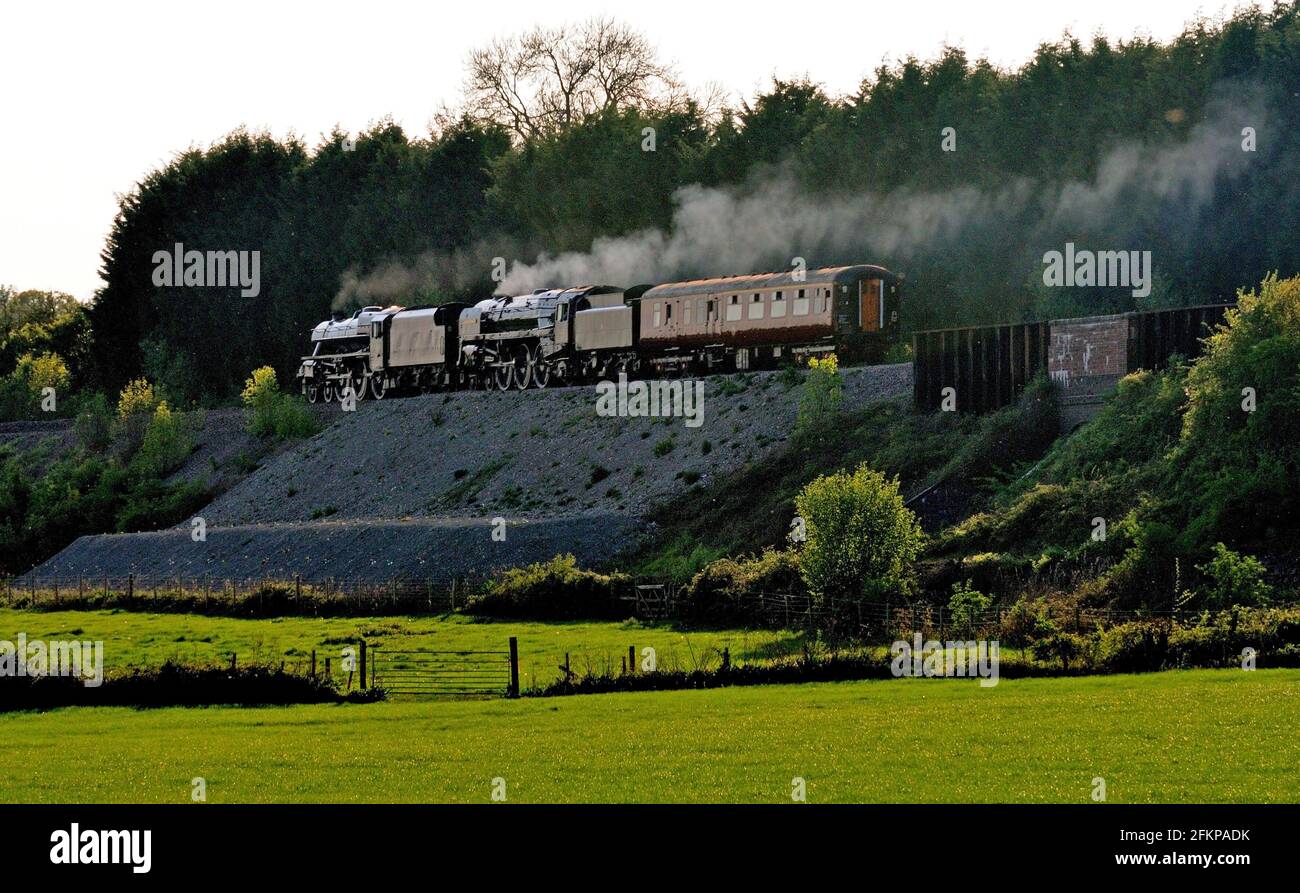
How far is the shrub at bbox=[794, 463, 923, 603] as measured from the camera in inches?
1933

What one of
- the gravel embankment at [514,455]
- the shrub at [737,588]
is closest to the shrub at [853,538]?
the shrub at [737,588]

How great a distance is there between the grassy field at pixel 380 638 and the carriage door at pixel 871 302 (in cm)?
2122

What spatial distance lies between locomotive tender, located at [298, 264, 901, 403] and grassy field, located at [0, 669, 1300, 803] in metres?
34.5

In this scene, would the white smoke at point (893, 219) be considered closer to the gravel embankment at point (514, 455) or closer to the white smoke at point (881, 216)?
the white smoke at point (881, 216)

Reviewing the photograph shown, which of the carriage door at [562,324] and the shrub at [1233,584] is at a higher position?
the carriage door at [562,324]

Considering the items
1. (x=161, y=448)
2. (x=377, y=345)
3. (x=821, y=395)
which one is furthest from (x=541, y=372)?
(x=161, y=448)

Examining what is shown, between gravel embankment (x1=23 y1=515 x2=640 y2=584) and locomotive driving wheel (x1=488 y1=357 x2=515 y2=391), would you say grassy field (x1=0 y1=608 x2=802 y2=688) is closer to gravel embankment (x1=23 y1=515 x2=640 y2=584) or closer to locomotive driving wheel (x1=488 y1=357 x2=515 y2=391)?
gravel embankment (x1=23 y1=515 x2=640 y2=584)

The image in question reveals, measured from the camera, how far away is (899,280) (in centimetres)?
7219

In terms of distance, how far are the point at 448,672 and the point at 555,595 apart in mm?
13987

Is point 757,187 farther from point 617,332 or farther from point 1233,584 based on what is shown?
point 1233,584

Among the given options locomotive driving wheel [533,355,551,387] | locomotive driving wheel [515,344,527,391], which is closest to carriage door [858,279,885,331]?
locomotive driving wheel [533,355,551,387]

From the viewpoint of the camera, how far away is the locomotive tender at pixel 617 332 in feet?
233
